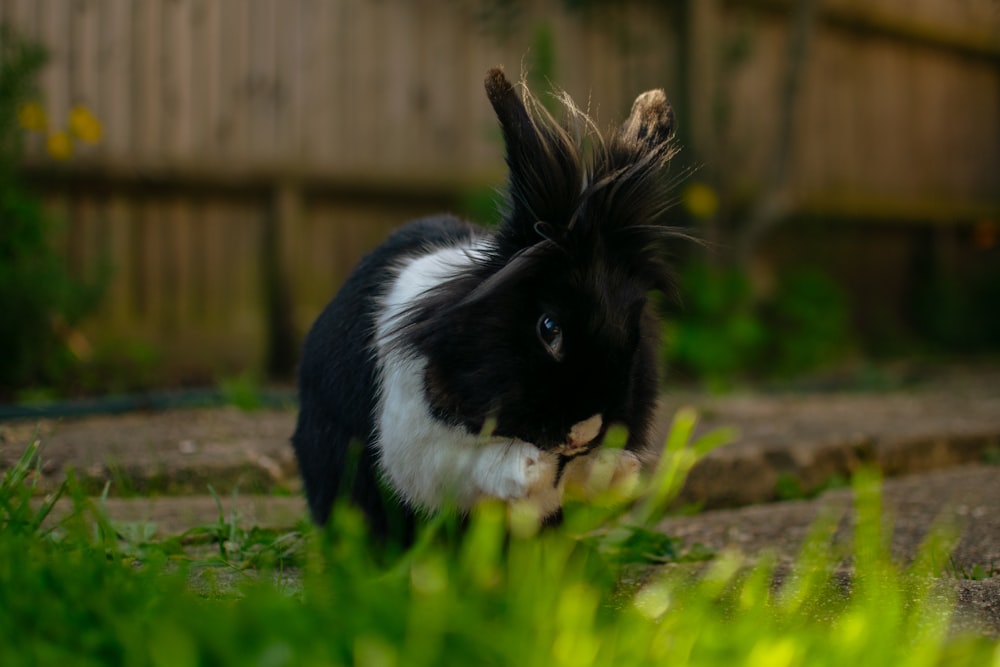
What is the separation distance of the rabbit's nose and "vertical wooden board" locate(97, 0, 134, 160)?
3981 mm

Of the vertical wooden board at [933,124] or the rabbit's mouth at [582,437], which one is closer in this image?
the rabbit's mouth at [582,437]

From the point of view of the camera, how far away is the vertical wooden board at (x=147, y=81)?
5.17 m

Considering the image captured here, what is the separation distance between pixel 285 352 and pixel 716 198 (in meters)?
2.93

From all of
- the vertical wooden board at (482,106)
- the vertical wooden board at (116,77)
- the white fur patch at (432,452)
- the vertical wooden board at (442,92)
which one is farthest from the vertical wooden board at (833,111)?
the white fur patch at (432,452)

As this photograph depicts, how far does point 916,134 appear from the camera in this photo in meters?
8.30

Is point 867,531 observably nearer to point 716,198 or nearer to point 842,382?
point 842,382

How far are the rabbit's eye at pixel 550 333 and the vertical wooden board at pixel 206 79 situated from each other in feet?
12.8

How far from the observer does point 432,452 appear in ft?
6.35

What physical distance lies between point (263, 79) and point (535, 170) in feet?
12.9

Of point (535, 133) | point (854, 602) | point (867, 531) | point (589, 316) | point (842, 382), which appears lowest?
point (842, 382)

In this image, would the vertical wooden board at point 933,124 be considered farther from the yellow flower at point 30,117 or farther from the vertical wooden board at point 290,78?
the yellow flower at point 30,117

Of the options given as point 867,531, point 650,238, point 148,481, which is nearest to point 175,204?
point 148,481

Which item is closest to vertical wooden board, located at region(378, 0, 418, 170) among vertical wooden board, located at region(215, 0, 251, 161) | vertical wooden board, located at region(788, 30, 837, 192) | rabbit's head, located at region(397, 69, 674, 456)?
vertical wooden board, located at region(215, 0, 251, 161)

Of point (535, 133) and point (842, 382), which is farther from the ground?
point (535, 133)
